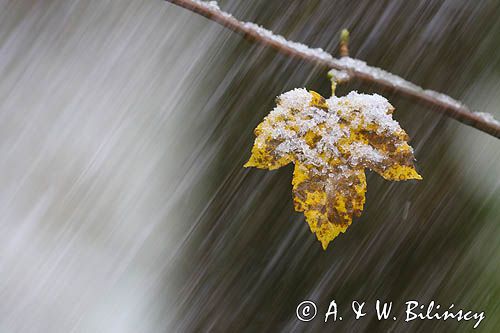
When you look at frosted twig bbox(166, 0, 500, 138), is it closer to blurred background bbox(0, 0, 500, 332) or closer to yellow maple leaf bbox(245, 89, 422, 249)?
yellow maple leaf bbox(245, 89, 422, 249)

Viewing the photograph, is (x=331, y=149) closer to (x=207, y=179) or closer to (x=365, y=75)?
(x=365, y=75)

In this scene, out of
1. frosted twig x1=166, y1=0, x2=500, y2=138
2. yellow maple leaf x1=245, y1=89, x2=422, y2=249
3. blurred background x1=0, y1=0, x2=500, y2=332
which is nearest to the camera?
frosted twig x1=166, y1=0, x2=500, y2=138

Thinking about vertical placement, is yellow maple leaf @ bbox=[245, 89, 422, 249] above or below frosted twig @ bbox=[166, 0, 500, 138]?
below

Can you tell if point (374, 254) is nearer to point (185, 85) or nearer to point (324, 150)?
point (185, 85)

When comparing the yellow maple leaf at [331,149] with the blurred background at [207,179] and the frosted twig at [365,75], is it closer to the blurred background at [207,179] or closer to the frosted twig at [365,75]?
the frosted twig at [365,75]

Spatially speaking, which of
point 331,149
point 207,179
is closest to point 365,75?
point 331,149

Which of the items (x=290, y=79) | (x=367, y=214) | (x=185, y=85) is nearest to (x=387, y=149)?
(x=290, y=79)

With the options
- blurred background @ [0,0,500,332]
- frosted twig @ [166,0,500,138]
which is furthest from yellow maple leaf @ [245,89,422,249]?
blurred background @ [0,0,500,332]
